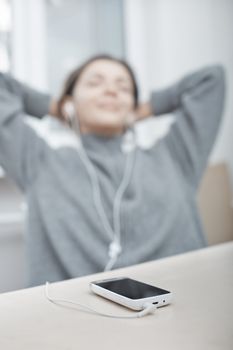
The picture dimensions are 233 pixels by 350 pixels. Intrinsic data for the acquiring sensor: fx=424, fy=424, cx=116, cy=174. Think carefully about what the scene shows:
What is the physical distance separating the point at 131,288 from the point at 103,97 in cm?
78

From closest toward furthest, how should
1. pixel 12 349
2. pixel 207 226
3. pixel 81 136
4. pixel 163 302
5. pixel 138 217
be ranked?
pixel 12 349, pixel 163 302, pixel 138 217, pixel 81 136, pixel 207 226

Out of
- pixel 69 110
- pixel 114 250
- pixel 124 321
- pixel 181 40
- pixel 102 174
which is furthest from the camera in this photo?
pixel 181 40

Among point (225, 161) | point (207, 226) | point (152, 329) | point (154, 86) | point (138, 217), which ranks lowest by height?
point (207, 226)

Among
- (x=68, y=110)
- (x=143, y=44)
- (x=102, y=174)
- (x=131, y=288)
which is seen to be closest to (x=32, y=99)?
(x=68, y=110)

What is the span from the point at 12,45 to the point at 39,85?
18 cm

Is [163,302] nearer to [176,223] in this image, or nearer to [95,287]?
[95,287]

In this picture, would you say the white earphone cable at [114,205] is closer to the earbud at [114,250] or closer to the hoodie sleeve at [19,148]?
the earbud at [114,250]

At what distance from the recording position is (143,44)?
73.8 inches

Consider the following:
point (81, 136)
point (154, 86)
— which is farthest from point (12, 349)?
point (154, 86)

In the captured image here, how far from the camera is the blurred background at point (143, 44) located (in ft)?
5.42

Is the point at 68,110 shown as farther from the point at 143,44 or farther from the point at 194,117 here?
the point at 143,44

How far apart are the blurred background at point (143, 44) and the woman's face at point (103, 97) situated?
0.49 meters

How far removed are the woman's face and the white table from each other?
684mm

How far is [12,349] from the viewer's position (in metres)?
0.34
